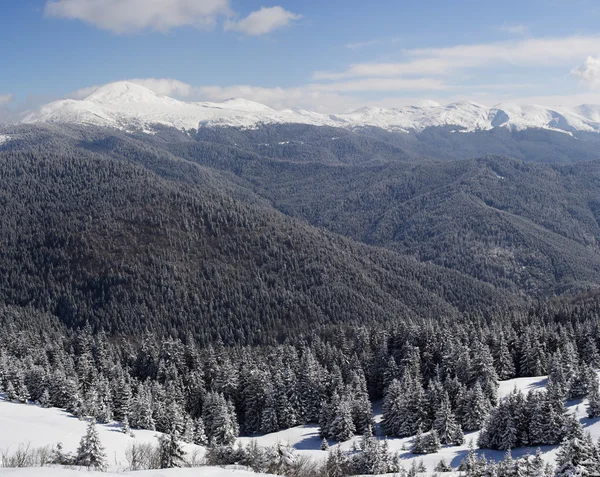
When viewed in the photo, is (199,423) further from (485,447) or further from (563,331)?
(563,331)

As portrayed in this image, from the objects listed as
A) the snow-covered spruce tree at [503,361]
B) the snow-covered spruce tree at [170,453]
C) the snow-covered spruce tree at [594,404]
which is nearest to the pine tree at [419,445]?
the snow-covered spruce tree at [594,404]

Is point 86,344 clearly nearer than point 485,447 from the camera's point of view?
No

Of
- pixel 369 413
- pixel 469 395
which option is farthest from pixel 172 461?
pixel 469 395

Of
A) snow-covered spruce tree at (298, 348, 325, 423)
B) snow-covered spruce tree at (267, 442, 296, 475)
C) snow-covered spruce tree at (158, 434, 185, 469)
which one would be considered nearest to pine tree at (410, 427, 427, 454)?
snow-covered spruce tree at (267, 442, 296, 475)

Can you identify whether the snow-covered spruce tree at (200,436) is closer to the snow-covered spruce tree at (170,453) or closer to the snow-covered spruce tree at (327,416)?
the snow-covered spruce tree at (327,416)

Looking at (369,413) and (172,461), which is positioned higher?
(172,461)

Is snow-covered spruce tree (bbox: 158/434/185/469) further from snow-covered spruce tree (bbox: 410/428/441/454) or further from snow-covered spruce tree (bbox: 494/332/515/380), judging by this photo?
snow-covered spruce tree (bbox: 494/332/515/380)
